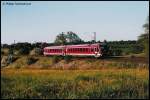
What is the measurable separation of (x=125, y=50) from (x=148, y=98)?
7880 cm

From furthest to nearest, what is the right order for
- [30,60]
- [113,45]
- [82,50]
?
[113,45] → [30,60] → [82,50]

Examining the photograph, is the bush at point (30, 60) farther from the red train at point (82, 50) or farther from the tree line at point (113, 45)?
the tree line at point (113, 45)

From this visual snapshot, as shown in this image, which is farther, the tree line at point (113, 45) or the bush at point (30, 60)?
the bush at point (30, 60)

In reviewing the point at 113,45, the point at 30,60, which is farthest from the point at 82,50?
the point at 113,45

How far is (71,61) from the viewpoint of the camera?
65875mm

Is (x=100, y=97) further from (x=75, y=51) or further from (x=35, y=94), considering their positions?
(x=75, y=51)

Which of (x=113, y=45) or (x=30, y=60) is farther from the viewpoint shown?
(x=113, y=45)

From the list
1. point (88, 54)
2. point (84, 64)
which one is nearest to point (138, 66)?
point (84, 64)

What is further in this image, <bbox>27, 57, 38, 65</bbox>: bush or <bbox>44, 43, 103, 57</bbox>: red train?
<bbox>27, 57, 38, 65</bbox>: bush

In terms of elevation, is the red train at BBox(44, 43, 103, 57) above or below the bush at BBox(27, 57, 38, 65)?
above

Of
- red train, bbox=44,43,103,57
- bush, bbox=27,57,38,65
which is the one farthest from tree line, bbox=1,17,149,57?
bush, bbox=27,57,38,65

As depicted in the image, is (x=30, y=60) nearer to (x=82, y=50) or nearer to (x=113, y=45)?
(x=82, y=50)

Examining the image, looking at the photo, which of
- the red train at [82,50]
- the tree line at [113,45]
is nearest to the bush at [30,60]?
the red train at [82,50]

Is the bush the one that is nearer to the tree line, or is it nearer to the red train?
the red train
